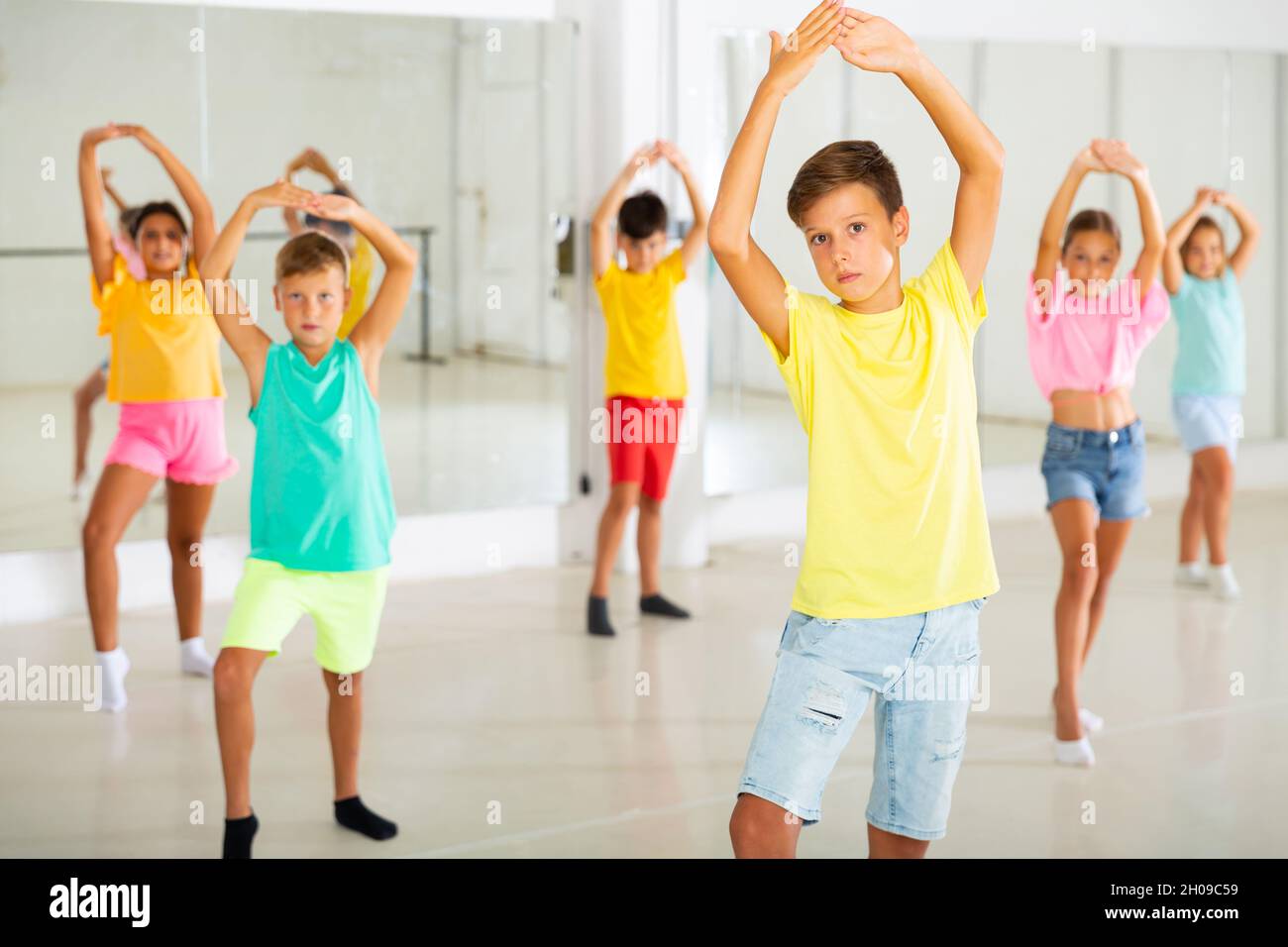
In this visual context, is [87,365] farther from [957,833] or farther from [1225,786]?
[1225,786]

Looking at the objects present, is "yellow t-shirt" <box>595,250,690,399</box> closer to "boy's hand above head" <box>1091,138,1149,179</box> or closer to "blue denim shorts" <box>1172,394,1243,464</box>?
"blue denim shorts" <box>1172,394,1243,464</box>

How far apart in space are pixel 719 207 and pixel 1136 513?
2159 millimetres

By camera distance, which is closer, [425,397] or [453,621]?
[453,621]

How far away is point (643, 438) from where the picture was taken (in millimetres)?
5348

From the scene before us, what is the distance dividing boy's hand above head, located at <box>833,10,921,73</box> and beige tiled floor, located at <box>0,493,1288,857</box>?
1.74m

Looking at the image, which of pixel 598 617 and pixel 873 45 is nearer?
pixel 873 45

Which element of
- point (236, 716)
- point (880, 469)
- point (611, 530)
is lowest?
point (236, 716)

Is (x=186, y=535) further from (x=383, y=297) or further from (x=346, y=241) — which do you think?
(x=383, y=297)

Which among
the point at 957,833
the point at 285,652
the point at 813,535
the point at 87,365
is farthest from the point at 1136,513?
the point at 87,365

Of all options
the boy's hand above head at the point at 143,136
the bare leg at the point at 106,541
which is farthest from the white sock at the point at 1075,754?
the boy's hand above head at the point at 143,136

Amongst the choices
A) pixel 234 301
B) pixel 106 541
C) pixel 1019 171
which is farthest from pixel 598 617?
pixel 1019 171

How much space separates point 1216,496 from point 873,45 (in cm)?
399

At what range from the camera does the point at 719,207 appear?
239cm

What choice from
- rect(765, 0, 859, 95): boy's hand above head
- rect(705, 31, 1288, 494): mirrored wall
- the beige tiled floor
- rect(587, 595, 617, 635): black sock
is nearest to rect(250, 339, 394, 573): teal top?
the beige tiled floor
